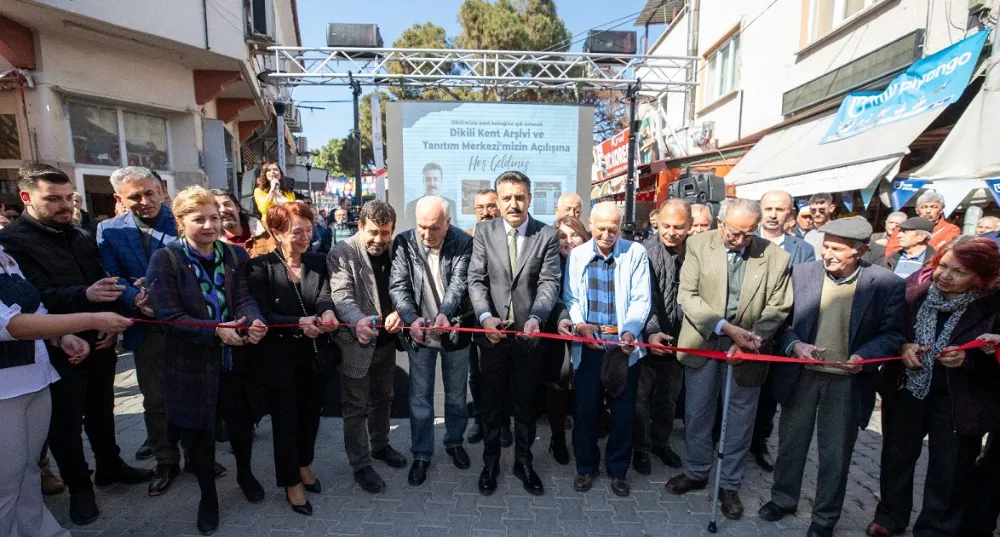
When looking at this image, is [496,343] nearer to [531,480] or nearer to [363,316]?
[363,316]

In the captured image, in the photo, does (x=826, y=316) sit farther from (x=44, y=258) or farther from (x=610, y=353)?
(x=44, y=258)

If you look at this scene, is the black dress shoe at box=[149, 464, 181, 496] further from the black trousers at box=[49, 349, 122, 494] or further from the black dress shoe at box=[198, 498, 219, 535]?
the black dress shoe at box=[198, 498, 219, 535]

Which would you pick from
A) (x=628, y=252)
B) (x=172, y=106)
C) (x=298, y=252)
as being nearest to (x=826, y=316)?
(x=628, y=252)

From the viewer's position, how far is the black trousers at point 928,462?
2.56 metres

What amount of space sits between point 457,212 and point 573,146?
7.70 feet

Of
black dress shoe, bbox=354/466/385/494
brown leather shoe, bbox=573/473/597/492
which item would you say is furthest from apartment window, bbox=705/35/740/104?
black dress shoe, bbox=354/466/385/494

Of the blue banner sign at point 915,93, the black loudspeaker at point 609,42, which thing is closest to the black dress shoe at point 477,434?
the blue banner sign at point 915,93

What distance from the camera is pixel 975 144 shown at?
17.9 ft

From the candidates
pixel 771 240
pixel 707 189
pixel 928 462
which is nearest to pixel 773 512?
pixel 928 462

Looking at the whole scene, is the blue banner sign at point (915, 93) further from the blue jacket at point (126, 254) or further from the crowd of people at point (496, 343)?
the blue jacket at point (126, 254)

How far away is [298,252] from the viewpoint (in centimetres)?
299

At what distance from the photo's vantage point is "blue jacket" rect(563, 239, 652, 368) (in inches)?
120

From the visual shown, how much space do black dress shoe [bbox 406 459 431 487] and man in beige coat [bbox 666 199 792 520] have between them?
180 centimetres

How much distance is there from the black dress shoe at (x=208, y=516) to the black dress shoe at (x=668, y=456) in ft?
10.4
